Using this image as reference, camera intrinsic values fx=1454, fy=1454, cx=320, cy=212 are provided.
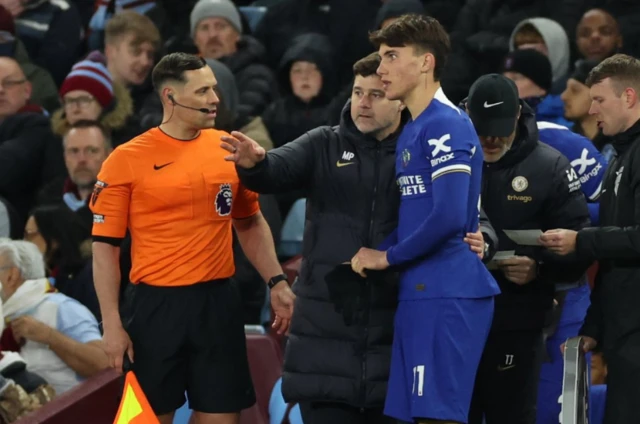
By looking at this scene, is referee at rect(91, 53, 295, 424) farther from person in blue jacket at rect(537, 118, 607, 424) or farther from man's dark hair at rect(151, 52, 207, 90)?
person in blue jacket at rect(537, 118, 607, 424)

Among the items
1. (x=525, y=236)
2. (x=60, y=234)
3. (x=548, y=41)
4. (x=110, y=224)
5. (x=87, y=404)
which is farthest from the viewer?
(x=548, y=41)

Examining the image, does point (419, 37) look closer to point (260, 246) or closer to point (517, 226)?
point (517, 226)

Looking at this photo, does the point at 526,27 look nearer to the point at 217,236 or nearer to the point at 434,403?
the point at 217,236

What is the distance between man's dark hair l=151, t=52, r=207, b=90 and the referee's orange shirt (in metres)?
0.24

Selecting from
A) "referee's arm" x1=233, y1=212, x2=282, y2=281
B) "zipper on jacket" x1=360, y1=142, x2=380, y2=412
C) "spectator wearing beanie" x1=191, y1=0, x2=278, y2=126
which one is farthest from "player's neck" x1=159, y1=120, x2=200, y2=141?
"spectator wearing beanie" x1=191, y1=0, x2=278, y2=126

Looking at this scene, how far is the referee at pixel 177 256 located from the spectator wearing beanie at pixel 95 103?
3774 millimetres

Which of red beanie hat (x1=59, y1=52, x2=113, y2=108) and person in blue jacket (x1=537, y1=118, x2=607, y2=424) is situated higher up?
red beanie hat (x1=59, y1=52, x2=113, y2=108)

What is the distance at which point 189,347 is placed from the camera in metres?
6.23

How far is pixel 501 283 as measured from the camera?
633 centimetres

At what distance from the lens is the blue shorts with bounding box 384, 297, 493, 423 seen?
17.7 ft

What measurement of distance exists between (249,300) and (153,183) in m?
2.54

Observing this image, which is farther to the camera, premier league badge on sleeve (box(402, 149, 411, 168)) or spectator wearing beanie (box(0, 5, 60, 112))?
spectator wearing beanie (box(0, 5, 60, 112))

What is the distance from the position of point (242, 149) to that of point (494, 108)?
1.15m

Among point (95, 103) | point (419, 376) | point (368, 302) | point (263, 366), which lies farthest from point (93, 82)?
point (419, 376)
